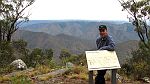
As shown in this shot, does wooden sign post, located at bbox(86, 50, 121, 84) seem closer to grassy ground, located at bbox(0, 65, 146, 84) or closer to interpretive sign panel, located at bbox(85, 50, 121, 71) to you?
interpretive sign panel, located at bbox(85, 50, 121, 71)

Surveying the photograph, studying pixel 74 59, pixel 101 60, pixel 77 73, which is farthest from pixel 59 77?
pixel 74 59

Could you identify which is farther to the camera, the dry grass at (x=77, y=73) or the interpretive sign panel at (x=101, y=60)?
the dry grass at (x=77, y=73)

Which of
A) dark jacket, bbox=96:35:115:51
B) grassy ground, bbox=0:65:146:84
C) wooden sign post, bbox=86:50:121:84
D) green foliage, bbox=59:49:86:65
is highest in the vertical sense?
dark jacket, bbox=96:35:115:51

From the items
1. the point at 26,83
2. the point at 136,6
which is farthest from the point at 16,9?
the point at 26,83

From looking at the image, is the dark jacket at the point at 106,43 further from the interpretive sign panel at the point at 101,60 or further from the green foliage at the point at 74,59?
the green foliage at the point at 74,59

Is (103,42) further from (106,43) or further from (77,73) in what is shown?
(77,73)

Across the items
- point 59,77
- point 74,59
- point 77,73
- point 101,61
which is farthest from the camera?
point 74,59

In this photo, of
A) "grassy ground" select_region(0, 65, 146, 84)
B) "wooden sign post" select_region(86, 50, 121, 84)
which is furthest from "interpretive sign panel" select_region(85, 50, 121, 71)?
"grassy ground" select_region(0, 65, 146, 84)

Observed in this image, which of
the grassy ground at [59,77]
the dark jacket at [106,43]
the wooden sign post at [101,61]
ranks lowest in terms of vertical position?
the grassy ground at [59,77]

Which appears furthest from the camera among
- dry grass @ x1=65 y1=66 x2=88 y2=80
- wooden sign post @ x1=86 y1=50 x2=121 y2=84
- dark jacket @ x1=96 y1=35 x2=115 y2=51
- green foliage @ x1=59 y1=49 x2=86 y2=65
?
Result: green foliage @ x1=59 y1=49 x2=86 y2=65

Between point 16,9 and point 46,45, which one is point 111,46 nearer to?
point 16,9

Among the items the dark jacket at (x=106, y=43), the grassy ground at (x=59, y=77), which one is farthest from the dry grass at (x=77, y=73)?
the dark jacket at (x=106, y=43)

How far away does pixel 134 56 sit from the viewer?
3322 cm

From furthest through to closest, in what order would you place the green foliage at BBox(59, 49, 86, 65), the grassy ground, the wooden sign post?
the green foliage at BBox(59, 49, 86, 65) → the grassy ground → the wooden sign post
